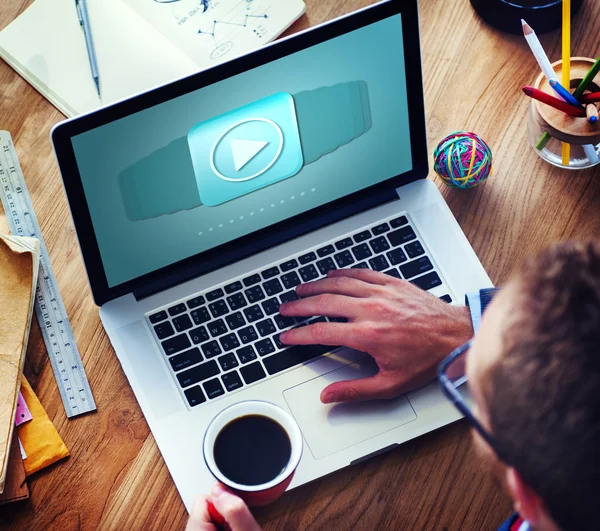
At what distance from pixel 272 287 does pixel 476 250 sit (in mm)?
292

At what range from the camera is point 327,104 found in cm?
97

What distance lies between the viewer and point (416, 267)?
104 centimetres

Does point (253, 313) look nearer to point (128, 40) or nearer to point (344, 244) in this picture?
point (344, 244)

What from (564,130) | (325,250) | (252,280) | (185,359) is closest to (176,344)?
(185,359)

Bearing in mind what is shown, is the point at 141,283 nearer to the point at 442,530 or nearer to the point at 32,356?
the point at 32,356

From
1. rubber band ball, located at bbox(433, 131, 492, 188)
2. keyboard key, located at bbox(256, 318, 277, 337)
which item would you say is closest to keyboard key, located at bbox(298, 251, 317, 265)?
keyboard key, located at bbox(256, 318, 277, 337)

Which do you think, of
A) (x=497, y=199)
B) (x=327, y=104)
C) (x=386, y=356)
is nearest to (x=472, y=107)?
(x=497, y=199)

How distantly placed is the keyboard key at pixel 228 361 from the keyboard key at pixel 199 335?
0.11ft

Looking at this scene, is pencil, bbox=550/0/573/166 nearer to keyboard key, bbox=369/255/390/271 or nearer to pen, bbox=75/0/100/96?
keyboard key, bbox=369/255/390/271

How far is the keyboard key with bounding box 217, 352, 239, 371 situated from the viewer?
98 cm

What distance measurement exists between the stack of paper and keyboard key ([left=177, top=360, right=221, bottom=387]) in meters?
0.21

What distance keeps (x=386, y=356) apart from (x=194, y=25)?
59 cm

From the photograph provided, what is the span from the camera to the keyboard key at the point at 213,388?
3.19 ft

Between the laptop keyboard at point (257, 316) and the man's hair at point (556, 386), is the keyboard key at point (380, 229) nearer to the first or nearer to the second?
the laptop keyboard at point (257, 316)
